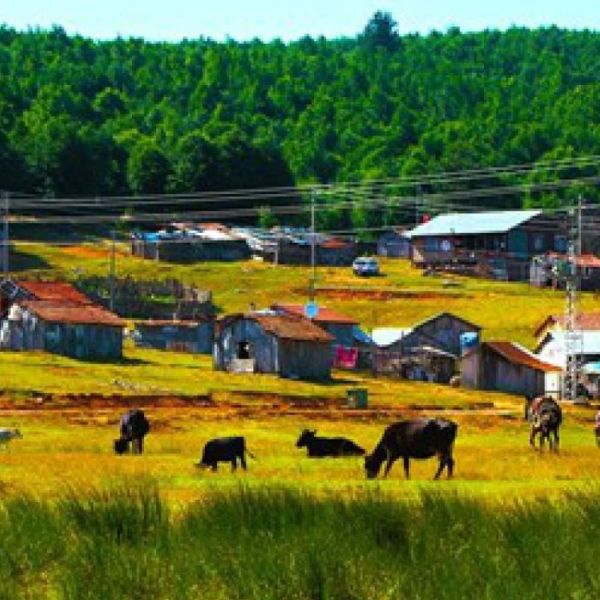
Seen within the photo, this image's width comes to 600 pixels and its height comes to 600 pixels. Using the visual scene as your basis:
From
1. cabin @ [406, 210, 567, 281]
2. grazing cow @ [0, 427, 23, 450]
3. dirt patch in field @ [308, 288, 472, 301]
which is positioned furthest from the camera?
cabin @ [406, 210, 567, 281]

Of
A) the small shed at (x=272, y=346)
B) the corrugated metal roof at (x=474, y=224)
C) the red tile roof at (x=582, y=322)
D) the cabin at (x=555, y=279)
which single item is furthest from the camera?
the corrugated metal roof at (x=474, y=224)

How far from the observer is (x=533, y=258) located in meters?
157

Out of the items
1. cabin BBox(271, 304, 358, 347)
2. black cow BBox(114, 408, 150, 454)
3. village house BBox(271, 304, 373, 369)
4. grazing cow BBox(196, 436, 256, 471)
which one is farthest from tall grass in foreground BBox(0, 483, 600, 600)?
village house BBox(271, 304, 373, 369)

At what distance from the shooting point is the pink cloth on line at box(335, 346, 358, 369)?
10869cm

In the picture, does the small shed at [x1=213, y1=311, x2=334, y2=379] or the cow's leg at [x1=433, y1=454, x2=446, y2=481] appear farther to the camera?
the small shed at [x1=213, y1=311, x2=334, y2=379]

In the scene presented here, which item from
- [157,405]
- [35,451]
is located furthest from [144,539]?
[157,405]

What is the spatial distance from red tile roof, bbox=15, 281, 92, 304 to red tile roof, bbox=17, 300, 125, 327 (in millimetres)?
2700

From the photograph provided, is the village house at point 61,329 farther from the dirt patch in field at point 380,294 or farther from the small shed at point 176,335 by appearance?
the dirt patch in field at point 380,294

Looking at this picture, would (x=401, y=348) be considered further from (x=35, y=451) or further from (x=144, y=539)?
(x=144, y=539)

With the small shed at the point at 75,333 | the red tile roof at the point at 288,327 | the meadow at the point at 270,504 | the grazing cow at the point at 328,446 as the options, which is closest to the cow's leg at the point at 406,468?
the meadow at the point at 270,504

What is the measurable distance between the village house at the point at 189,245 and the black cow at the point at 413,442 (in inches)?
4673

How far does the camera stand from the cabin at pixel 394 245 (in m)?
179

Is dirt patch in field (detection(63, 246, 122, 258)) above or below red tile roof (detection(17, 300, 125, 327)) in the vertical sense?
above

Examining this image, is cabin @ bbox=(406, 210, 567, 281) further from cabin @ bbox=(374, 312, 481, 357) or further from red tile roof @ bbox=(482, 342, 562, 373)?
red tile roof @ bbox=(482, 342, 562, 373)
